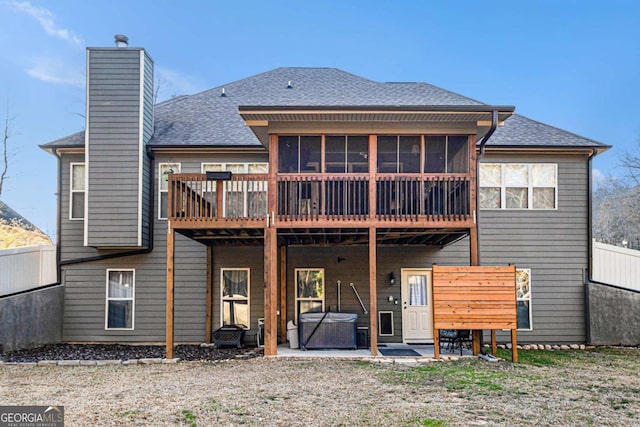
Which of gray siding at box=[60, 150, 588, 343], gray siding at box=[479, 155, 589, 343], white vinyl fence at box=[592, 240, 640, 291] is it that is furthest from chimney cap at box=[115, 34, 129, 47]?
white vinyl fence at box=[592, 240, 640, 291]

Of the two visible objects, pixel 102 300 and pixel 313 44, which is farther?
pixel 313 44

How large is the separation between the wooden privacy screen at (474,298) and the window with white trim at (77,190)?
8246 mm

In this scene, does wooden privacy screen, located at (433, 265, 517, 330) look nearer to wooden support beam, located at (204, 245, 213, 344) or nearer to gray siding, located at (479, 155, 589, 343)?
gray siding, located at (479, 155, 589, 343)

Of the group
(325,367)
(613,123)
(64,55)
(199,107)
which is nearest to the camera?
(325,367)

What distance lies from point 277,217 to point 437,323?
3.48 meters

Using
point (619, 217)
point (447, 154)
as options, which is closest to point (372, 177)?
point (447, 154)

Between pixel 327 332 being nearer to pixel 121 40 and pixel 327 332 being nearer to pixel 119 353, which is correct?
pixel 119 353

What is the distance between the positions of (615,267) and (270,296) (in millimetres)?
8383

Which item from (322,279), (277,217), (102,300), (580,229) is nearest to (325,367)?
(277,217)

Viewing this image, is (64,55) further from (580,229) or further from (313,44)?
(580,229)

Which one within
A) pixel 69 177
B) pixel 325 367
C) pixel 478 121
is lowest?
pixel 325 367

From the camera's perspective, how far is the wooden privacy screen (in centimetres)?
886

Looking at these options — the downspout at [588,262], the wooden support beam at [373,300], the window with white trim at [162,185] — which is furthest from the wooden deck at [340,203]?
the downspout at [588,262]

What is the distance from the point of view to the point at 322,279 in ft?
38.4
